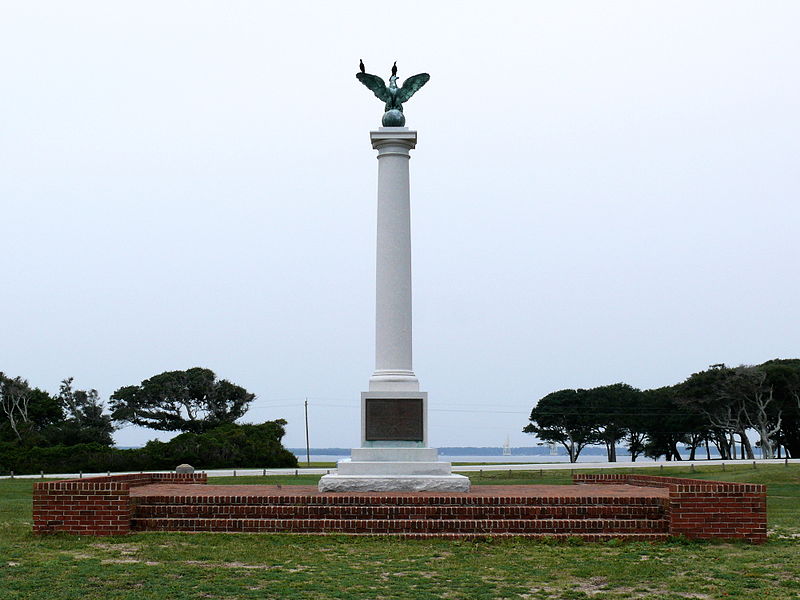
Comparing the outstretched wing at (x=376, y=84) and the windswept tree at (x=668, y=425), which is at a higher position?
the outstretched wing at (x=376, y=84)

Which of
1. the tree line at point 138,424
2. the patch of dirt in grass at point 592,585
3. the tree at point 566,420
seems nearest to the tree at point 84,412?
the tree line at point 138,424

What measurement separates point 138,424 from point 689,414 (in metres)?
42.5

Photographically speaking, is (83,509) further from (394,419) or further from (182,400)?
(182,400)

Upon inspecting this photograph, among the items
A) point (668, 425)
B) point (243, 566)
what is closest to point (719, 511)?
point (243, 566)

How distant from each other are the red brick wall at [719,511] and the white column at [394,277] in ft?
19.9

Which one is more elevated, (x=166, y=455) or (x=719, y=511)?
(x=719, y=511)

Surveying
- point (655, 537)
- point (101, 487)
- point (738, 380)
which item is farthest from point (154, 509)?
point (738, 380)

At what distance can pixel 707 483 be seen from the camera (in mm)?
13891

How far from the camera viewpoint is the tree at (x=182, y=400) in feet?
227

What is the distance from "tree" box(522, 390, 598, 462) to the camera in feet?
263

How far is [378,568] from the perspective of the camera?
432 inches

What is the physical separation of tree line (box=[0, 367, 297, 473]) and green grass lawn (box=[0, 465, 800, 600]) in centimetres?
3667

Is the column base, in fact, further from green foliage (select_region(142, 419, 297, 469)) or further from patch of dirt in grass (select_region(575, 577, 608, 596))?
green foliage (select_region(142, 419, 297, 469))

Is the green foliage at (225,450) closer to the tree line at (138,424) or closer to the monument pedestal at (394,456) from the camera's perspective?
the tree line at (138,424)
